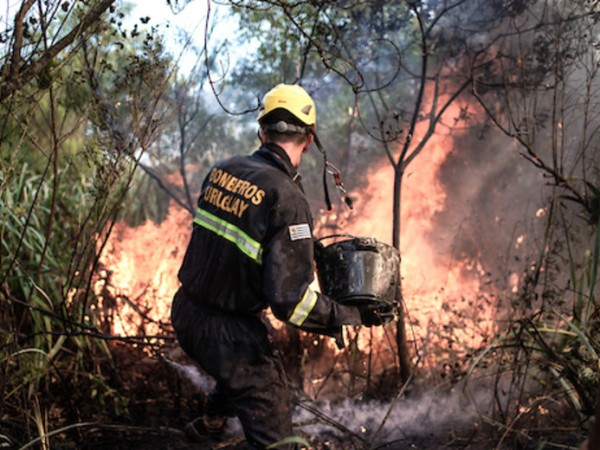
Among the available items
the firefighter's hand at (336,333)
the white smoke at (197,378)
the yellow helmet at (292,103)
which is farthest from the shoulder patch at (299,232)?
the white smoke at (197,378)

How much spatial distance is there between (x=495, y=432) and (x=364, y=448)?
2.75ft

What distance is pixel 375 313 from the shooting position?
3127 millimetres

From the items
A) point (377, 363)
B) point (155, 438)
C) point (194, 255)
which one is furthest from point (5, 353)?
point (377, 363)

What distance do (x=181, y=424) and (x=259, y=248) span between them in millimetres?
2168

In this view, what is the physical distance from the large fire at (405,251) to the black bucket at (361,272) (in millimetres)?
2373

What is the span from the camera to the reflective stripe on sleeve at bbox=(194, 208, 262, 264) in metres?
2.95

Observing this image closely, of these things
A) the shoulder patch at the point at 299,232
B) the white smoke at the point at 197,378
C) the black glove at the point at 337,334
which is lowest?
the white smoke at the point at 197,378

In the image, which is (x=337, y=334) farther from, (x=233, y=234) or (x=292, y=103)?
(x=292, y=103)

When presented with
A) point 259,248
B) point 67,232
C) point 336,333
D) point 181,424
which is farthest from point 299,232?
point 67,232

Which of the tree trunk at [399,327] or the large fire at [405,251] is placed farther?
the large fire at [405,251]

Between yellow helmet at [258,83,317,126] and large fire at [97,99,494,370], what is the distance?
256 cm

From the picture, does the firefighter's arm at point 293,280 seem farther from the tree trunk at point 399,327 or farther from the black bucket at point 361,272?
the tree trunk at point 399,327

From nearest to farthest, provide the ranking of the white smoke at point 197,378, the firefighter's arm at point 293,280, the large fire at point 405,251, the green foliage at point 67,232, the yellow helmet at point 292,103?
the firefighter's arm at point 293,280, the yellow helmet at point 292,103, the green foliage at point 67,232, the white smoke at point 197,378, the large fire at point 405,251

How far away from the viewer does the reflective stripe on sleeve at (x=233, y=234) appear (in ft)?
9.69
